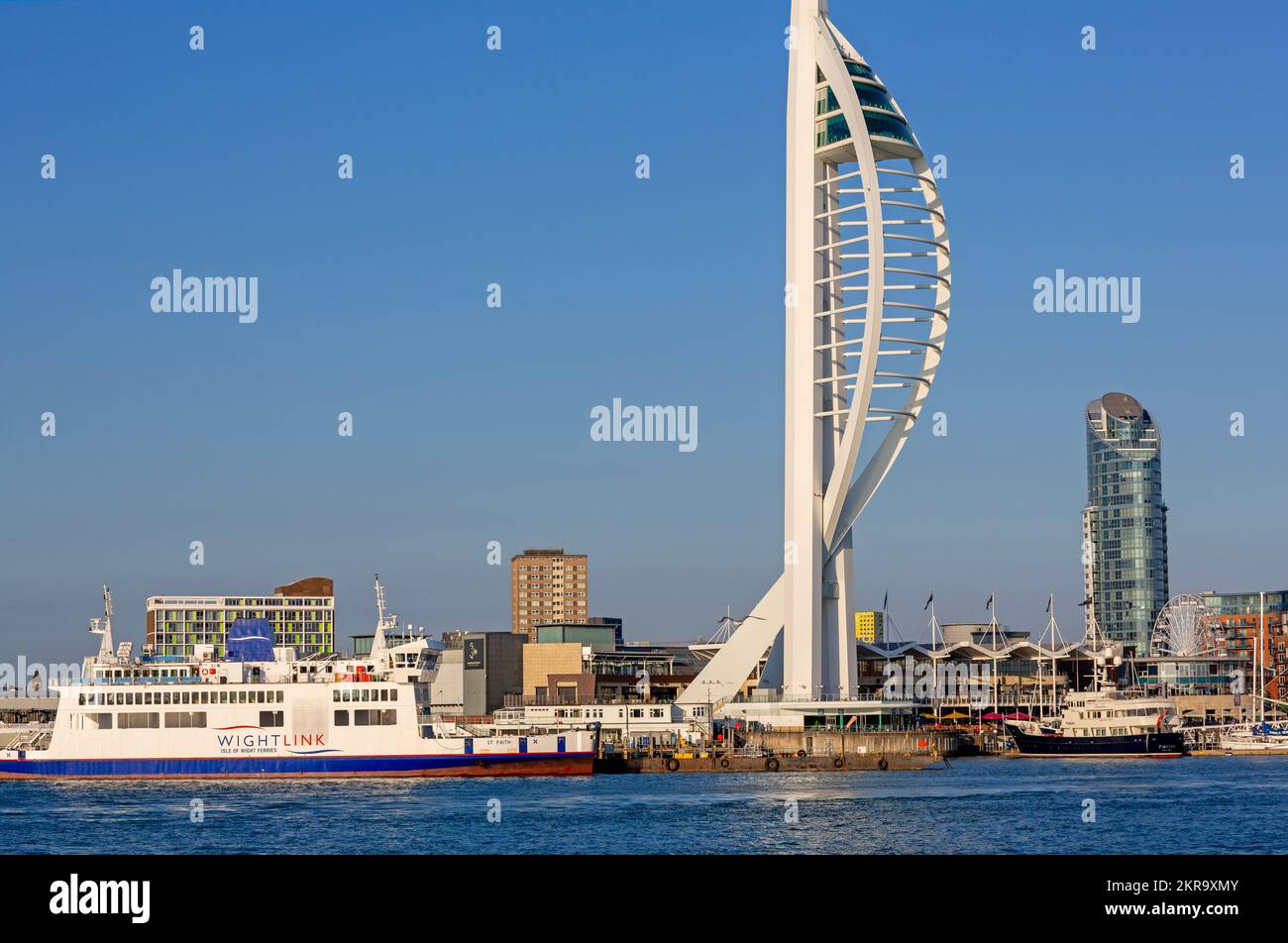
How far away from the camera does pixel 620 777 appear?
71.2 metres

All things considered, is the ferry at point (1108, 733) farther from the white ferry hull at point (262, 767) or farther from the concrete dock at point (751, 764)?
the white ferry hull at point (262, 767)

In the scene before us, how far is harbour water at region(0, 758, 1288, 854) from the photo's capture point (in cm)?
4059

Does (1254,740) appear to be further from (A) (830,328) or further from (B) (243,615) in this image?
(B) (243,615)

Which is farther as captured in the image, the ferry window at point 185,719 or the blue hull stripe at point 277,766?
the ferry window at point 185,719

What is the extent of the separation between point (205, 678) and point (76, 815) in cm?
1785

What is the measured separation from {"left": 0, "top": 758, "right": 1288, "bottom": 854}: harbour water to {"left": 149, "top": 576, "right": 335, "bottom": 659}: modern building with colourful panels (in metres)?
125

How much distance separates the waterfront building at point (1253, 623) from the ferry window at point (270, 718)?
134764 millimetres

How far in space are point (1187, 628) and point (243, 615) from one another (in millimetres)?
106296

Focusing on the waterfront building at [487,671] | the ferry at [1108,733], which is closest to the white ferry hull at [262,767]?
the ferry at [1108,733]

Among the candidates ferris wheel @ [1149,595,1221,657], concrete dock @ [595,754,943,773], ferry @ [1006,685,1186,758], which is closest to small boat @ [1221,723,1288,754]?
ferry @ [1006,685,1186,758]

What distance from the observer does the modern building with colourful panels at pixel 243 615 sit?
190m
